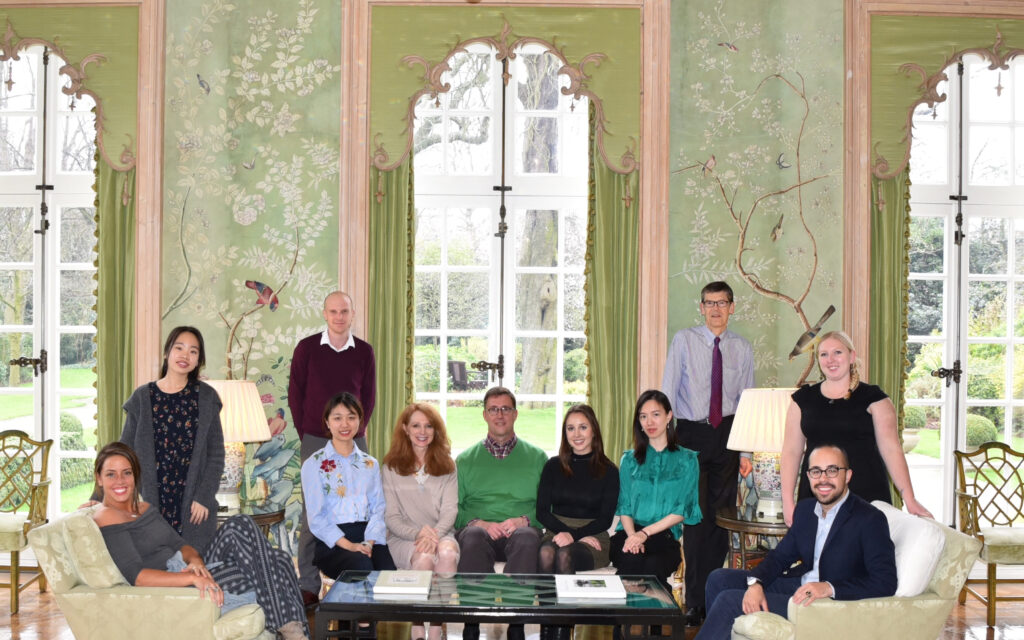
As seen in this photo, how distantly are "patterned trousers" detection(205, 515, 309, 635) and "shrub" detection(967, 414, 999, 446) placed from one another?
14.6ft

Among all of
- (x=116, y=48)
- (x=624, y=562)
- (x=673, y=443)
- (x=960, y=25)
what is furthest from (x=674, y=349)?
(x=116, y=48)

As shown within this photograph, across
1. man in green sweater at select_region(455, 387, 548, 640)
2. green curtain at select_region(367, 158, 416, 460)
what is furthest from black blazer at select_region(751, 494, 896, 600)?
green curtain at select_region(367, 158, 416, 460)

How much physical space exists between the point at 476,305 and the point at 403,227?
68 centimetres

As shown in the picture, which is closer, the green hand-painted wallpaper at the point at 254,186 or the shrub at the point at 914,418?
the green hand-painted wallpaper at the point at 254,186

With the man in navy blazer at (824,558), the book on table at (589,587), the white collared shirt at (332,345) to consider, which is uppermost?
the white collared shirt at (332,345)

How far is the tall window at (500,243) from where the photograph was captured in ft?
20.4

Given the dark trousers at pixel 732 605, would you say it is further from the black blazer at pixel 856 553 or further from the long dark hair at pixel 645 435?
the long dark hair at pixel 645 435

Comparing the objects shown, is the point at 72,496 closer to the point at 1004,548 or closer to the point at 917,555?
the point at 917,555

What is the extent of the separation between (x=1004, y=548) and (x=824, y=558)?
1936 millimetres

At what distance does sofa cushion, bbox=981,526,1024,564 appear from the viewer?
493 centimetres

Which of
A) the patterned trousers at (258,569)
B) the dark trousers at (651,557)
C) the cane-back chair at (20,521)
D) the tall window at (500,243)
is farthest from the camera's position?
the tall window at (500,243)

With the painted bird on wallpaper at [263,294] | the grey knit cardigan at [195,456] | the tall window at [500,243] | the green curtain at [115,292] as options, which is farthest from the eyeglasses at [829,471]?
the green curtain at [115,292]

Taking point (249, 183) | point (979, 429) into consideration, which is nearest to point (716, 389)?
point (979, 429)

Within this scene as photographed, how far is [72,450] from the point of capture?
634cm
